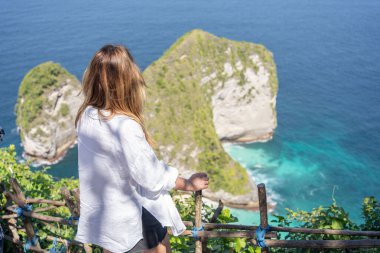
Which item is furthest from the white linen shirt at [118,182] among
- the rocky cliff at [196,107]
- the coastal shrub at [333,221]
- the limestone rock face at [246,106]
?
the limestone rock face at [246,106]

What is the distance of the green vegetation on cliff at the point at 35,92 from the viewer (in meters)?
42.1

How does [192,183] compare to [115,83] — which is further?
[192,183]

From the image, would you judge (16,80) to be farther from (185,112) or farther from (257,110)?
(257,110)

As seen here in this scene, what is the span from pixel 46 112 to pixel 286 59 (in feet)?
136

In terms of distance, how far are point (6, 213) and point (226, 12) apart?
9105 centimetres

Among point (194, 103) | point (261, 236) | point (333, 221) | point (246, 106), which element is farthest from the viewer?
point (246, 106)

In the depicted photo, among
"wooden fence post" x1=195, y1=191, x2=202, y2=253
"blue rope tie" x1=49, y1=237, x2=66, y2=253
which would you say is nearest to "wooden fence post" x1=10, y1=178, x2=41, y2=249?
"blue rope tie" x1=49, y1=237, x2=66, y2=253

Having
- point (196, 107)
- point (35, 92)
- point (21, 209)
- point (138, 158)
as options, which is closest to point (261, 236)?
point (138, 158)

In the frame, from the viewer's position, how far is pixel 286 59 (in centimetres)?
6544

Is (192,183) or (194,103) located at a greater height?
(194,103)

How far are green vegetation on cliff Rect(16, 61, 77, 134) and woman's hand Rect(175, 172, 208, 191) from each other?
4230 centimetres

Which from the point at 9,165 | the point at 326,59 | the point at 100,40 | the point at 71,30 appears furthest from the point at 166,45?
the point at 9,165

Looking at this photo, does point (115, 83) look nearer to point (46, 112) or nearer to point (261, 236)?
point (261, 236)

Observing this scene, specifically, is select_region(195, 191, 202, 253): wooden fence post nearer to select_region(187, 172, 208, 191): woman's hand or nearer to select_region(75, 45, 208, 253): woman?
select_region(187, 172, 208, 191): woman's hand
